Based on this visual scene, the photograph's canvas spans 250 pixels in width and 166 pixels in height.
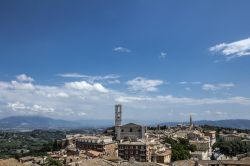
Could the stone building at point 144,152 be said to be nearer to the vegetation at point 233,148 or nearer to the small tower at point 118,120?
the small tower at point 118,120

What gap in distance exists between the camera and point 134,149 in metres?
73.8

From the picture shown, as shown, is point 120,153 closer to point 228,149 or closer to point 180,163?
point 180,163

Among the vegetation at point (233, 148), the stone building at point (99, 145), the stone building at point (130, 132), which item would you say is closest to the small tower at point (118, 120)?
the stone building at point (130, 132)

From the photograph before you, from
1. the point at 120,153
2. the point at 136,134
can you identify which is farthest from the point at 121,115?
the point at 120,153

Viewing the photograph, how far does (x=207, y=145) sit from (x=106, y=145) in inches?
1386

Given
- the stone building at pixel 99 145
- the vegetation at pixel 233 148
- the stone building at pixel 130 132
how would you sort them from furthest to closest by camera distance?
the vegetation at pixel 233 148 < the stone building at pixel 130 132 < the stone building at pixel 99 145

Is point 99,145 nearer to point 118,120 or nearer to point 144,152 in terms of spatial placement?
point 144,152

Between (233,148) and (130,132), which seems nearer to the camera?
(130,132)

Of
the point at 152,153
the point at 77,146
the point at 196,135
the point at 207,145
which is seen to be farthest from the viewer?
the point at 196,135

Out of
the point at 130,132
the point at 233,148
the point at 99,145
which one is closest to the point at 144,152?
the point at 99,145

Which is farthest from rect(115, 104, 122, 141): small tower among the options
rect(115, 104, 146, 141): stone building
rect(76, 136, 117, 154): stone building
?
rect(76, 136, 117, 154): stone building

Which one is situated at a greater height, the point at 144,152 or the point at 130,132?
the point at 130,132

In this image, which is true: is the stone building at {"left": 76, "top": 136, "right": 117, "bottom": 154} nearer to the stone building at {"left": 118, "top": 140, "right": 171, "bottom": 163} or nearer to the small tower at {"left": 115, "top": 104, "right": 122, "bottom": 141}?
the stone building at {"left": 118, "top": 140, "right": 171, "bottom": 163}

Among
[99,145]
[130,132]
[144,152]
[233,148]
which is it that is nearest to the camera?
[144,152]
